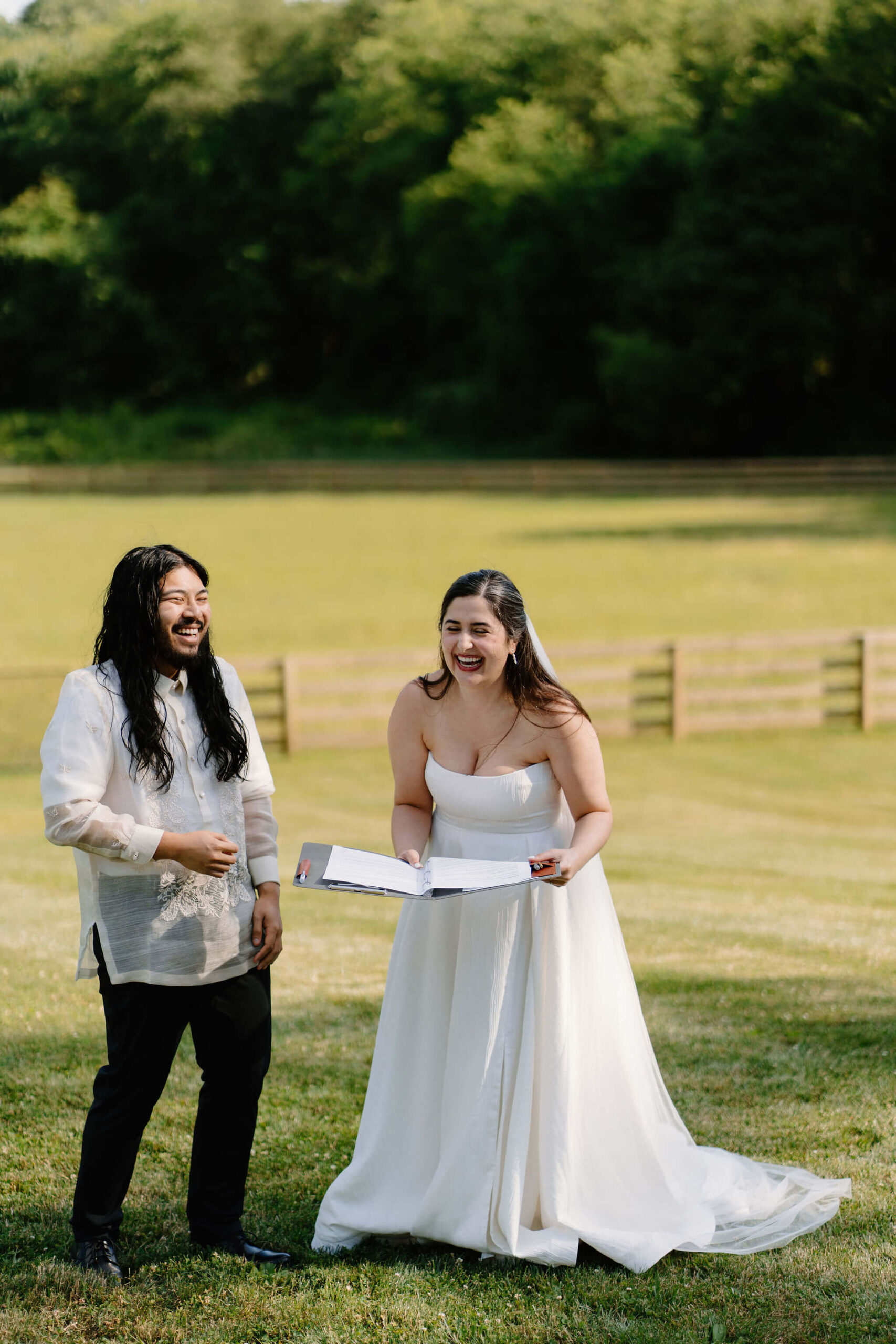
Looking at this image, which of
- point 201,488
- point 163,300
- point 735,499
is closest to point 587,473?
point 735,499

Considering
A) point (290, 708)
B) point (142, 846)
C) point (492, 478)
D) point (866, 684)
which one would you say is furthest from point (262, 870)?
point (492, 478)

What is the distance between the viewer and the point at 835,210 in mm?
42875

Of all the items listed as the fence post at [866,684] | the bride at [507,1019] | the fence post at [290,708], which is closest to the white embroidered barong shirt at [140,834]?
the bride at [507,1019]

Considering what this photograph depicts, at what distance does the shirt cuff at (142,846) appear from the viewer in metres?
3.24

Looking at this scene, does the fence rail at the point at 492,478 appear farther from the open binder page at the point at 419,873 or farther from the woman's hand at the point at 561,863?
the open binder page at the point at 419,873

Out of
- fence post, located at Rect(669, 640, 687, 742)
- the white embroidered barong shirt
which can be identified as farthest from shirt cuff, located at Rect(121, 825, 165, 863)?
fence post, located at Rect(669, 640, 687, 742)

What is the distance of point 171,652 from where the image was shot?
3.42m

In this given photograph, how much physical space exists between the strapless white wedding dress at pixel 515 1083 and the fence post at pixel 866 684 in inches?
474

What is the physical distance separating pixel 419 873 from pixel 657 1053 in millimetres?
2306

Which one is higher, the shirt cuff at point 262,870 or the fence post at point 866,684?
the shirt cuff at point 262,870

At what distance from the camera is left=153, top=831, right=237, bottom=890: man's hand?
3.25 meters

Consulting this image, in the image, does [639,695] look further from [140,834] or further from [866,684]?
[140,834]

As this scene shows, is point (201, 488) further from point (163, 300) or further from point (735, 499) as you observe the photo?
point (163, 300)

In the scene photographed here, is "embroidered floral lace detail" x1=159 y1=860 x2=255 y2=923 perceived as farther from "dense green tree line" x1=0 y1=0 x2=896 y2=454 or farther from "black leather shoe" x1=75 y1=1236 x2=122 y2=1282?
→ "dense green tree line" x1=0 y1=0 x2=896 y2=454
